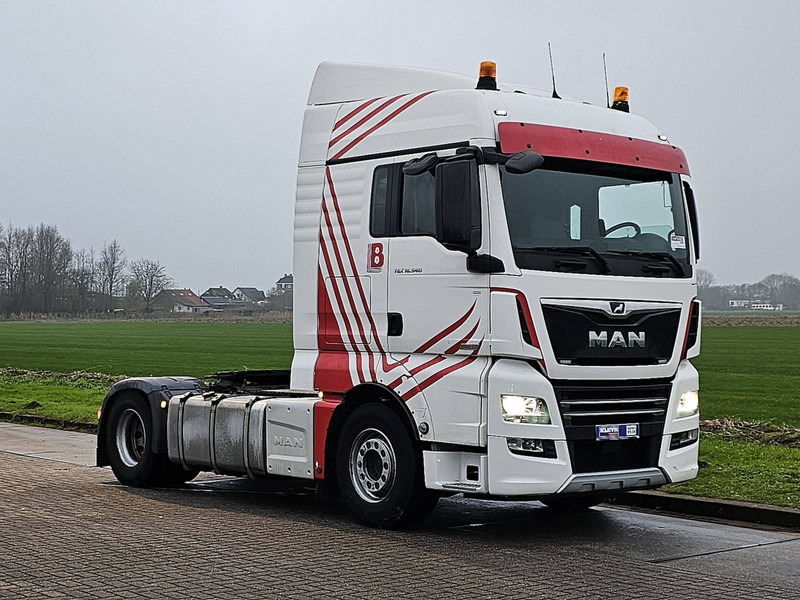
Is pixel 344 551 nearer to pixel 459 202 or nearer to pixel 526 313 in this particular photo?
pixel 526 313

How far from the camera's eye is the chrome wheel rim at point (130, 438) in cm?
1224

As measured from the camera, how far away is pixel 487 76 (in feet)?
31.4

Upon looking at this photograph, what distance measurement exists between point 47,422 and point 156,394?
879 cm

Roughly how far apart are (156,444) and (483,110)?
5002 millimetres

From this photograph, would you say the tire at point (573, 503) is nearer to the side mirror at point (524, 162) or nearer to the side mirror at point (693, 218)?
the side mirror at point (693, 218)

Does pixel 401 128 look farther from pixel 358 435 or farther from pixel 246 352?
pixel 246 352

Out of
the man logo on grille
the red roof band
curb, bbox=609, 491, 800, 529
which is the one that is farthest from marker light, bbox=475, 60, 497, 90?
curb, bbox=609, 491, 800, 529

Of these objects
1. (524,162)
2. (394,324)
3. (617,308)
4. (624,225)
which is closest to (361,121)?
(394,324)

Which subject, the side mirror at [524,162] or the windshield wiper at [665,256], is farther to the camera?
the windshield wiper at [665,256]

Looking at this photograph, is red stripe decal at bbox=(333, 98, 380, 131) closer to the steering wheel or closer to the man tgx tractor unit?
the man tgx tractor unit

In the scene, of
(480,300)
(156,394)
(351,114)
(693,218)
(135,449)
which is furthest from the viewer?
(135,449)

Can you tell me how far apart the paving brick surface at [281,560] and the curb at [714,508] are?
2164mm

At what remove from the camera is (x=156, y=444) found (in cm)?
1173

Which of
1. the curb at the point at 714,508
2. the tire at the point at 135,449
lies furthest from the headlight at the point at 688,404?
the tire at the point at 135,449
